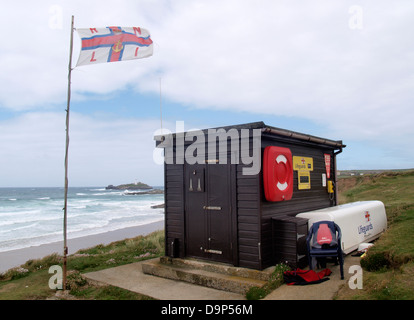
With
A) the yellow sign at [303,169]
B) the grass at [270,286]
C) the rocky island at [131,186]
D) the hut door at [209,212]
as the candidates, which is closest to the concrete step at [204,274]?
the grass at [270,286]

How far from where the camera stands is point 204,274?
6.13 meters

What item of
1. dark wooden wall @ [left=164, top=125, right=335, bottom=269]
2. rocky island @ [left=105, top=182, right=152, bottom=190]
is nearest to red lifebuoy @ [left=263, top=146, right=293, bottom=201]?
dark wooden wall @ [left=164, top=125, right=335, bottom=269]

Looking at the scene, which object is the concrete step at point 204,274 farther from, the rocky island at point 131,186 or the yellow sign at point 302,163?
the rocky island at point 131,186

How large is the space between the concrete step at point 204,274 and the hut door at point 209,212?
244mm

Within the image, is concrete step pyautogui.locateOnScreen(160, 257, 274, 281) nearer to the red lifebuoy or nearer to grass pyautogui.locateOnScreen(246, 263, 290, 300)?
grass pyautogui.locateOnScreen(246, 263, 290, 300)

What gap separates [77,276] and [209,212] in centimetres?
306

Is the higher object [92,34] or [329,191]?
[92,34]

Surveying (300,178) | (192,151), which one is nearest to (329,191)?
(300,178)

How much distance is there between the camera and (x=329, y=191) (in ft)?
27.7

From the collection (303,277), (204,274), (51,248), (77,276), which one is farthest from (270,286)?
(51,248)

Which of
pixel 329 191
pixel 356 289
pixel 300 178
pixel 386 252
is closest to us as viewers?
pixel 356 289

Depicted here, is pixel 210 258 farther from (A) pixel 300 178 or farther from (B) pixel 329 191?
(B) pixel 329 191

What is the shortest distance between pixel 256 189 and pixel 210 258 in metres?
1.81

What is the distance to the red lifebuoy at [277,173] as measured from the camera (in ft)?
19.4
